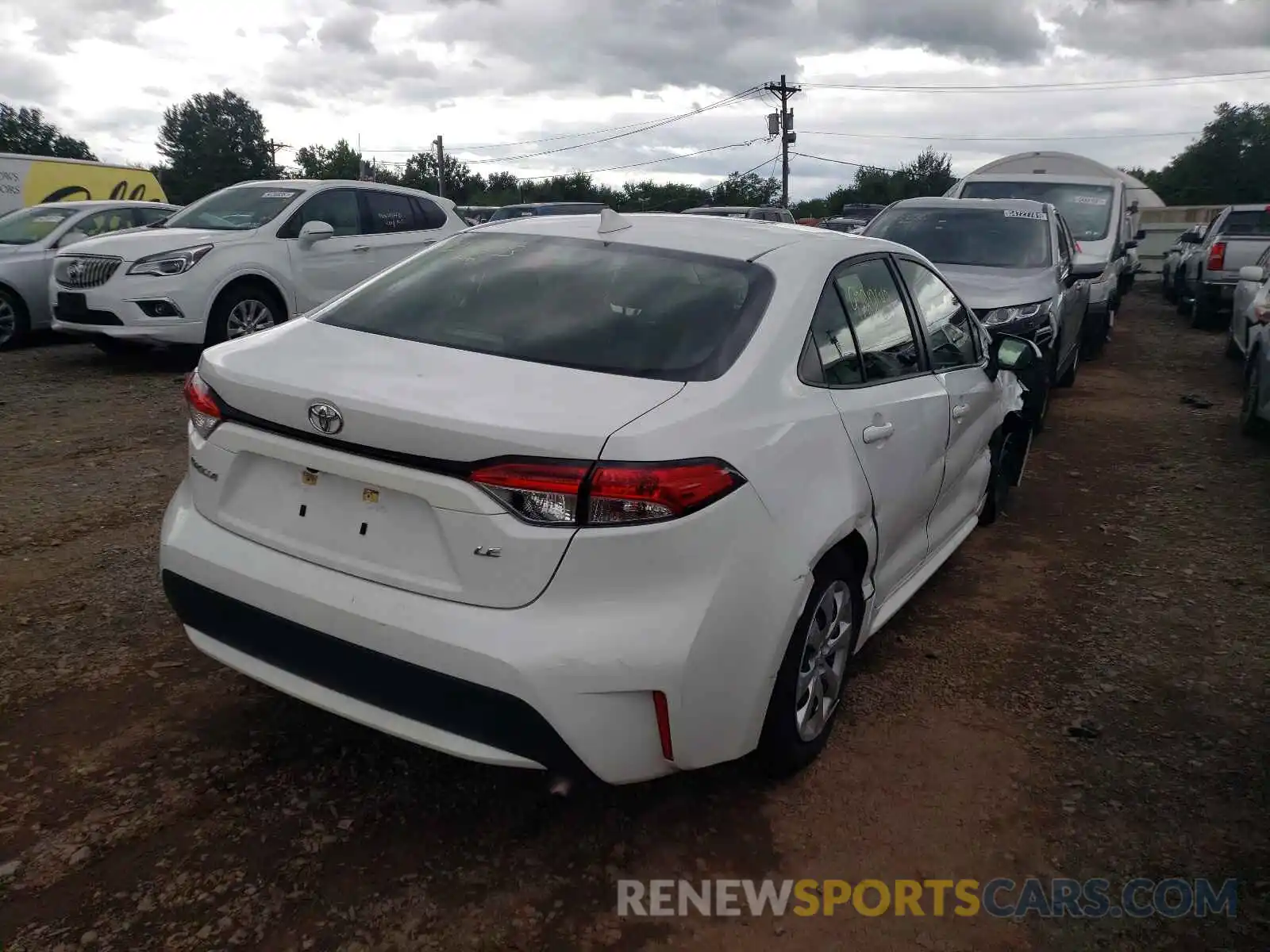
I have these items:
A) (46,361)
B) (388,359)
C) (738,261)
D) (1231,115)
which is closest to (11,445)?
(46,361)

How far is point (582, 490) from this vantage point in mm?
2236

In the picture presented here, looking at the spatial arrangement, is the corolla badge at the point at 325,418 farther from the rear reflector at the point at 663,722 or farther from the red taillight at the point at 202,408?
the rear reflector at the point at 663,722

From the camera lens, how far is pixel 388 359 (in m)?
2.69

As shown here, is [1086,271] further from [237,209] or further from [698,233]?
[237,209]

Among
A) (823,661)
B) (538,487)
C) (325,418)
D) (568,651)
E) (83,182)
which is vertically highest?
(83,182)

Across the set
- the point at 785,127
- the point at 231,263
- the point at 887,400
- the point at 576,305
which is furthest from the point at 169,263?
the point at 785,127

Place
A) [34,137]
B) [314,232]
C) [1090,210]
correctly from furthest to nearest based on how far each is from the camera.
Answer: [34,137], [1090,210], [314,232]

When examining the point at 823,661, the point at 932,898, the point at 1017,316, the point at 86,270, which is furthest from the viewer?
the point at 86,270

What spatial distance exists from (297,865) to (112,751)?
0.86 m

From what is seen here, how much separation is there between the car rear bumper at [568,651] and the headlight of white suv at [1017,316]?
5404 mm

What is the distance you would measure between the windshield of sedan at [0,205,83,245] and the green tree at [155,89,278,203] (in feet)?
245

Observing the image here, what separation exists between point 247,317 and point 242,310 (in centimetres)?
7

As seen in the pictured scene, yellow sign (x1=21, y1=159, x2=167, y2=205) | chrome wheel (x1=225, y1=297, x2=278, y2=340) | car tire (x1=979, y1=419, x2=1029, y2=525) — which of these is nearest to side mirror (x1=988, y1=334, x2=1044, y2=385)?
car tire (x1=979, y1=419, x2=1029, y2=525)

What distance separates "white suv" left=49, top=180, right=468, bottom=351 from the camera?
8.41 meters
